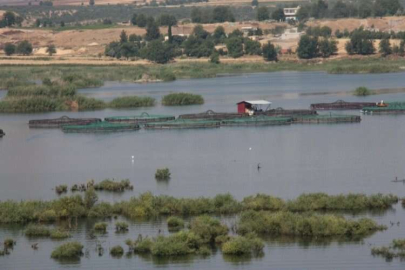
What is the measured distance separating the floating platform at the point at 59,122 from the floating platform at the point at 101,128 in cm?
119

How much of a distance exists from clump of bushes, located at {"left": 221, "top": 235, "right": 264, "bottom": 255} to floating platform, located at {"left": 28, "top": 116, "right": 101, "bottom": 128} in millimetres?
27369

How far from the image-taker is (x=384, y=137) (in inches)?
1779

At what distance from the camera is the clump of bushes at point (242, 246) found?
25438mm

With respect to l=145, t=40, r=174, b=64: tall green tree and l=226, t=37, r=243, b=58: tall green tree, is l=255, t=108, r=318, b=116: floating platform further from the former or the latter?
l=226, t=37, r=243, b=58: tall green tree

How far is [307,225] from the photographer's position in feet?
88.4

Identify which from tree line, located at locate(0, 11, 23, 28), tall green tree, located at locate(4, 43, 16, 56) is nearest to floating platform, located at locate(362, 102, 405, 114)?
tall green tree, located at locate(4, 43, 16, 56)

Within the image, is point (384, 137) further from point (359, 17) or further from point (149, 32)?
point (359, 17)

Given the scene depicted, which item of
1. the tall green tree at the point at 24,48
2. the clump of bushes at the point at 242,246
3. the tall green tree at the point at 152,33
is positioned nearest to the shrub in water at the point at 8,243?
the clump of bushes at the point at 242,246

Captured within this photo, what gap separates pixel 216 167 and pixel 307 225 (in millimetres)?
11998

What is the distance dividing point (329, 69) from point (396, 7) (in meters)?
38.4

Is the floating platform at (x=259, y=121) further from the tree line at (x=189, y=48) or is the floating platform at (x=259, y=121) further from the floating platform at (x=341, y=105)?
the tree line at (x=189, y=48)

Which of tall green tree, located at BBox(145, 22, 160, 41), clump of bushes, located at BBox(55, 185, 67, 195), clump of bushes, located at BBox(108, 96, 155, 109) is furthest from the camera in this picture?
tall green tree, located at BBox(145, 22, 160, 41)

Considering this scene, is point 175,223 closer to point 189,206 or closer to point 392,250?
point 189,206

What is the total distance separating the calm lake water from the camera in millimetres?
25531
